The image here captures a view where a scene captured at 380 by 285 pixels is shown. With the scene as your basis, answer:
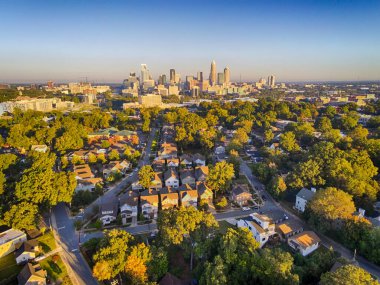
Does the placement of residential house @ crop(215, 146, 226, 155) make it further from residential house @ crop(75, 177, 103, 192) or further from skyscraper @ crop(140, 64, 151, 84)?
skyscraper @ crop(140, 64, 151, 84)

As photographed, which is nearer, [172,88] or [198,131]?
[198,131]

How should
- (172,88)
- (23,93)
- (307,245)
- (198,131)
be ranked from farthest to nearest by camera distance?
1. (172,88)
2. (23,93)
3. (198,131)
4. (307,245)

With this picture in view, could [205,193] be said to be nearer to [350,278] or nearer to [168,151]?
[168,151]

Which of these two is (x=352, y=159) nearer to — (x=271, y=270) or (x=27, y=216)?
(x=271, y=270)

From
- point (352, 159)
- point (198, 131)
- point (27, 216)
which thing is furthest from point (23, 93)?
point (352, 159)

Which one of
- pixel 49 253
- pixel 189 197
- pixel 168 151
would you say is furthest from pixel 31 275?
pixel 168 151

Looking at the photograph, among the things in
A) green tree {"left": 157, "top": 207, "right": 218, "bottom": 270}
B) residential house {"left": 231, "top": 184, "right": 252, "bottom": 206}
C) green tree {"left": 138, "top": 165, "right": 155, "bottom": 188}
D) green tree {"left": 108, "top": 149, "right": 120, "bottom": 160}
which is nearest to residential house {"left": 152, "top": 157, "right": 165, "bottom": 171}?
green tree {"left": 138, "top": 165, "right": 155, "bottom": 188}
